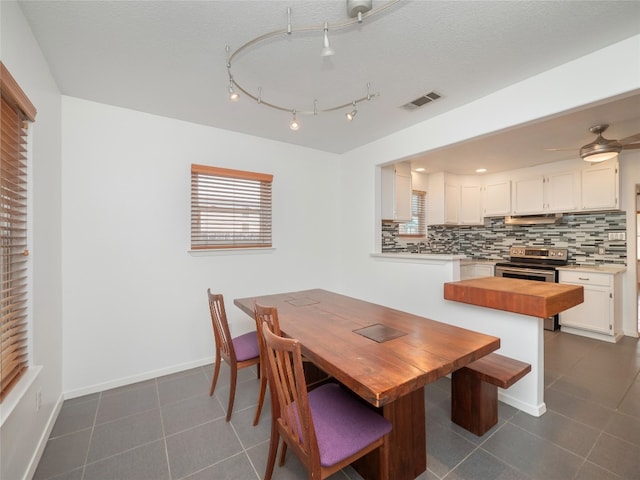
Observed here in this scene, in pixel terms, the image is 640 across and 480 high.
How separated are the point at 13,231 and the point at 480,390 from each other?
297 cm

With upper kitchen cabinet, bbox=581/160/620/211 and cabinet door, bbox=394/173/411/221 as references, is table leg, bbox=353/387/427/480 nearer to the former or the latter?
cabinet door, bbox=394/173/411/221

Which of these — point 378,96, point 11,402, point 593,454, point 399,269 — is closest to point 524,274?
point 399,269

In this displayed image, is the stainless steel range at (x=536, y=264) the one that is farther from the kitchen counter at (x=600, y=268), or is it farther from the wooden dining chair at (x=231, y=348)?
the wooden dining chair at (x=231, y=348)

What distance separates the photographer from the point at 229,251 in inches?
121

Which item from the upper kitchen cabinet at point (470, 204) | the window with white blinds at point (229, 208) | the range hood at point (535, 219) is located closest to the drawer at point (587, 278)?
the range hood at point (535, 219)

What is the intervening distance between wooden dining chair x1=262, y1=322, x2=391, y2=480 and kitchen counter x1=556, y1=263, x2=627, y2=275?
388cm

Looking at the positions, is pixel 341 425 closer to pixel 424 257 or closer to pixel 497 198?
pixel 424 257

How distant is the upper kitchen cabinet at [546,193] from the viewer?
3.93m

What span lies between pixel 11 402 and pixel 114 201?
1692 mm

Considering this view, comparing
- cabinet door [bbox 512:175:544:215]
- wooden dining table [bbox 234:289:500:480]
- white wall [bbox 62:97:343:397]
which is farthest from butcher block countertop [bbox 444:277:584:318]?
cabinet door [bbox 512:175:544:215]

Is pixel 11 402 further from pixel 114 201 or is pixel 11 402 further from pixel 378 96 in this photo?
pixel 378 96

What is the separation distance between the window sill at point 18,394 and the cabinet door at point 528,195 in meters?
5.69

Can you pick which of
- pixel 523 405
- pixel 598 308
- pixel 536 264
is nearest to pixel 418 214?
pixel 536 264

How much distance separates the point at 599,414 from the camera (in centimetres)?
207
